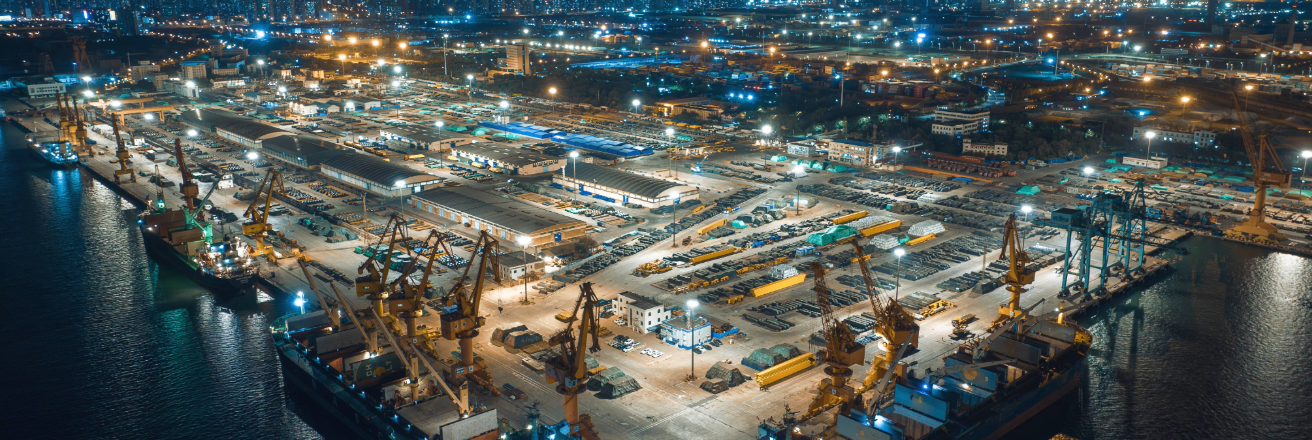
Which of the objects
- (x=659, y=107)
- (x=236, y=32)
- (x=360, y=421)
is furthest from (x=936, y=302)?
(x=236, y=32)

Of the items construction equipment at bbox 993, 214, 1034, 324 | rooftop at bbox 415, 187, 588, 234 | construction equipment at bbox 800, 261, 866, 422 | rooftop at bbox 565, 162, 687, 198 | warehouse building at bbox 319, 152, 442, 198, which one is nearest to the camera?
construction equipment at bbox 800, 261, 866, 422

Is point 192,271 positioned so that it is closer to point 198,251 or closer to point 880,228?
point 198,251

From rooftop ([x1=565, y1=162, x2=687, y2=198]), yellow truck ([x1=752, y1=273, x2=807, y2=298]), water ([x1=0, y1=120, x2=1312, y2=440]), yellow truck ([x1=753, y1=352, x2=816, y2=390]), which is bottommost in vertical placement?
water ([x1=0, y1=120, x2=1312, y2=440])

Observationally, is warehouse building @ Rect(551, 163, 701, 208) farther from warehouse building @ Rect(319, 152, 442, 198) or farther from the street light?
the street light

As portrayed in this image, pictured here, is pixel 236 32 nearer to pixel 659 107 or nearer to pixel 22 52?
pixel 22 52

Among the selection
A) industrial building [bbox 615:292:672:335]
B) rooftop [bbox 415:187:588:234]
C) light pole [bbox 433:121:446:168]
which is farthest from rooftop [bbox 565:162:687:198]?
industrial building [bbox 615:292:672:335]

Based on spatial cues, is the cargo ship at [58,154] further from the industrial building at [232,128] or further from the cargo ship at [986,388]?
the cargo ship at [986,388]

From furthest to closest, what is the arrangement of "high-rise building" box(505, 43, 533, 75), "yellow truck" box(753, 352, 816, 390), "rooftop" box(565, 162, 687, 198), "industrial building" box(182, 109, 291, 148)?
"high-rise building" box(505, 43, 533, 75) → "industrial building" box(182, 109, 291, 148) → "rooftop" box(565, 162, 687, 198) → "yellow truck" box(753, 352, 816, 390)
